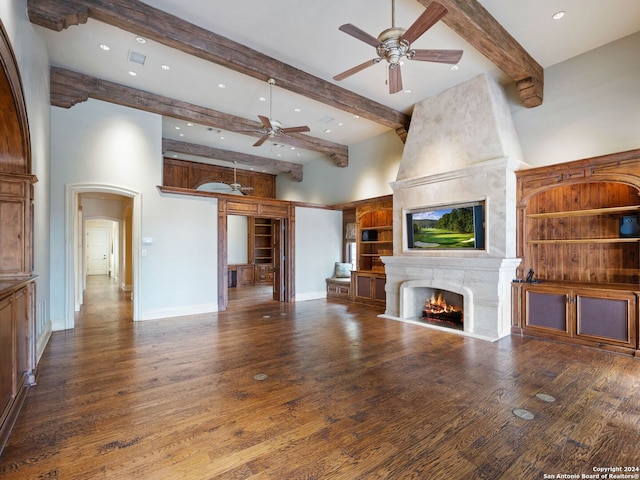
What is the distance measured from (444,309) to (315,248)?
3825 millimetres

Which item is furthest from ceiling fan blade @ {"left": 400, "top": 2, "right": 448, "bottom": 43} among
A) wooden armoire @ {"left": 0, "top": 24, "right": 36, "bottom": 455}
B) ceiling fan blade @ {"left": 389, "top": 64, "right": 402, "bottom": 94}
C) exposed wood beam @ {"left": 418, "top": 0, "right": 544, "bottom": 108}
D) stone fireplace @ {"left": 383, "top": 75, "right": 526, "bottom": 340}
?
wooden armoire @ {"left": 0, "top": 24, "right": 36, "bottom": 455}

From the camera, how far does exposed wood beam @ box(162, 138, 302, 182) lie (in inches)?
332

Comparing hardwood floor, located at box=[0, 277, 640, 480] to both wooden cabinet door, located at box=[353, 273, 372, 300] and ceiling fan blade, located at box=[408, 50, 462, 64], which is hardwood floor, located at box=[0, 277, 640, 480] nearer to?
wooden cabinet door, located at box=[353, 273, 372, 300]

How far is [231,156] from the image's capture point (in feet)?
30.7

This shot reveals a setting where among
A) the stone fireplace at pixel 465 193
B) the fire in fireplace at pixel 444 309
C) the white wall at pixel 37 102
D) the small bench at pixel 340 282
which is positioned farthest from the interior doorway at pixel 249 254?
the white wall at pixel 37 102

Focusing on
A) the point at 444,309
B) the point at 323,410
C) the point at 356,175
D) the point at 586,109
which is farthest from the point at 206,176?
the point at 586,109

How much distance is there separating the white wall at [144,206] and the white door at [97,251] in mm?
12115

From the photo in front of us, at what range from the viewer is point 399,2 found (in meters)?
3.76

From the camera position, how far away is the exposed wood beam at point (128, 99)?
5.26m

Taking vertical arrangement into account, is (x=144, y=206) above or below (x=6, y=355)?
above

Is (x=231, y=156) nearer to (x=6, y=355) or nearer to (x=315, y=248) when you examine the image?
(x=315, y=248)

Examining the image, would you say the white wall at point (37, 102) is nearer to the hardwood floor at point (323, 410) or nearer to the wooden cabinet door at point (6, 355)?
the hardwood floor at point (323, 410)

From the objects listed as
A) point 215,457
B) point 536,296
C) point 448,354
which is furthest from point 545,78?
point 215,457

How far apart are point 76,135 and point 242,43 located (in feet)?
11.6
